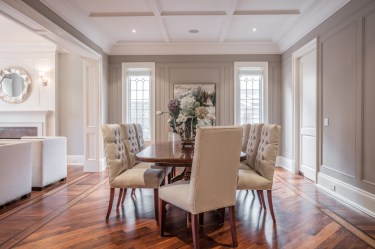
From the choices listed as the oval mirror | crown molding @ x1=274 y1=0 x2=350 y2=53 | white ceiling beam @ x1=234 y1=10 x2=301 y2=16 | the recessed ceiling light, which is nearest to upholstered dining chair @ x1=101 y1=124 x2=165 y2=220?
white ceiling beam @ x1=234 y1=10 x2=301 y2=16

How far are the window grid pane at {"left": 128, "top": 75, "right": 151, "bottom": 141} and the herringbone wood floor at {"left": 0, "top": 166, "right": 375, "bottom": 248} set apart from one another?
254 centimetres

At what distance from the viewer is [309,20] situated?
4.16m

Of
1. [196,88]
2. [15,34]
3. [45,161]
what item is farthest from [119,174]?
[15,34]

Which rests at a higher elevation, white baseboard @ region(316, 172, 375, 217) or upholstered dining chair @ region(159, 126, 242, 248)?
upholstered dining chair @ region(159, 126, 242, 248)

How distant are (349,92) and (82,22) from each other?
4.10 m

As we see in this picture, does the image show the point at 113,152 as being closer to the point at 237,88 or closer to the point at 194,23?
the point at 194,23

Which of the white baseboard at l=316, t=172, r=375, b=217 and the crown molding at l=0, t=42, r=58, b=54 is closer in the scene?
the white baseboard at l=316, t=172, r=375, b=217

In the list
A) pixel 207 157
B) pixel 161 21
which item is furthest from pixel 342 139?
pixel 161 21

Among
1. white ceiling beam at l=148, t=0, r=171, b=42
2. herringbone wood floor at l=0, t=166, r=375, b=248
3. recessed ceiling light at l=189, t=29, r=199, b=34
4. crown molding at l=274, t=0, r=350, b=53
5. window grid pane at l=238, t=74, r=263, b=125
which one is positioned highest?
recessed ceiling light at l=189, t=29, r=199, b=34

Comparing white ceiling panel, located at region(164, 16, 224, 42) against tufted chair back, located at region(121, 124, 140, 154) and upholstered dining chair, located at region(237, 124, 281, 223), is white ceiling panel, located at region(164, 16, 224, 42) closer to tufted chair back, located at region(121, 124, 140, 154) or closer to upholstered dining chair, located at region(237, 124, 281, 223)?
tufted chair back, located at region(121, 124, 140, 154)

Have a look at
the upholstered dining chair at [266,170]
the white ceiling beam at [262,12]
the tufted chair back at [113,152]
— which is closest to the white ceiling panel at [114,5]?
the white ceiling beam at [262,12]

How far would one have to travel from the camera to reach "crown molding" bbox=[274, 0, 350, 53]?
353 centimetres

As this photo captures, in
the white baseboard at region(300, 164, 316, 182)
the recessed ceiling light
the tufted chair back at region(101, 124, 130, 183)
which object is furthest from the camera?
the recessed ceiling light

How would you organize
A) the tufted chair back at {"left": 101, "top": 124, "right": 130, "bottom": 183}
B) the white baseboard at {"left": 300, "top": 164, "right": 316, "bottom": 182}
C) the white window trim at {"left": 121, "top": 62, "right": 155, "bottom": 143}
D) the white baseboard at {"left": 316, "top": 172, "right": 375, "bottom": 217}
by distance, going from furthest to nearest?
the white window trim at {"left": 121, "top": 62, "right": 155, "bottom": 143}, the white baseboard at {"left": 300, "top": 164, "right": 316, "bottom": 182}, the white baseboard at {"left": 316, "top": 172, "right": 375, "bottom": 217}, the tufted chair back at {"left": 101, "top": 124, "right": 130, "bottom": 183}
